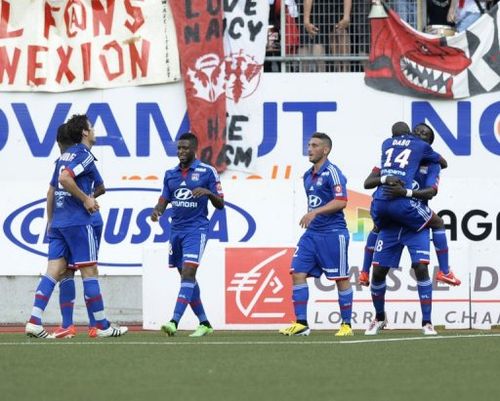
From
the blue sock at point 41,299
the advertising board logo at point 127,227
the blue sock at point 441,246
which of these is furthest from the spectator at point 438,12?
the blue sock at point 41,299

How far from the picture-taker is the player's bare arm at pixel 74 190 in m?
14.2

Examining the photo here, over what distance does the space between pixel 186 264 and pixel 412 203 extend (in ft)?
8.03

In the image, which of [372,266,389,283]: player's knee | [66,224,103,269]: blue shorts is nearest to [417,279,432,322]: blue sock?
[372,266,389,283]: player's knee

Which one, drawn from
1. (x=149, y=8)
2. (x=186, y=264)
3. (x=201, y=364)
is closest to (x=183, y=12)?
(x=149, y=8)

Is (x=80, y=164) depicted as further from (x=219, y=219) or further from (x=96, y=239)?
(x=219, y=219)

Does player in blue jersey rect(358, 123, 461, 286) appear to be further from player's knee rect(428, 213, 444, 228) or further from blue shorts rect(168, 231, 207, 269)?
blue shorts rect(168, 231, 207, 269)

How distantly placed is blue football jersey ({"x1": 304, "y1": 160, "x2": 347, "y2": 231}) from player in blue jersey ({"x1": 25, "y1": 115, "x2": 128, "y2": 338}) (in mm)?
2328

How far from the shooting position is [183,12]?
21.5 meters

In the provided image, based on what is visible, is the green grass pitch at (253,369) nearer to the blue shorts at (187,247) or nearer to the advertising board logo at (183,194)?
the blue shorts at (187,247)

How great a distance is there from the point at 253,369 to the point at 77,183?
15.4 ft

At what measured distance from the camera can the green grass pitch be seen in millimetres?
8859

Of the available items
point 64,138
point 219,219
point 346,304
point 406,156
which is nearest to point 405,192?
point 406,156

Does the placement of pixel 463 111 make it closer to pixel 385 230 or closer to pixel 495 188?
pixel 495 188

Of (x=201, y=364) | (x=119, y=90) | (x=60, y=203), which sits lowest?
(x=201, y=364)
